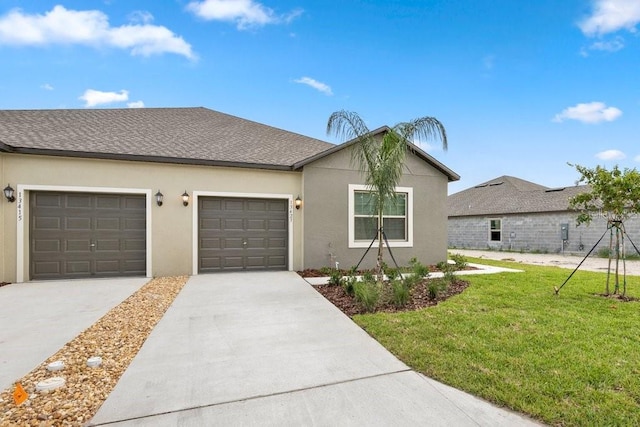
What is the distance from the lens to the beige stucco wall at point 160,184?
737cm

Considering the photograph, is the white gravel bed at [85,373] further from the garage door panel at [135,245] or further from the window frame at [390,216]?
the window frame at [390,216]

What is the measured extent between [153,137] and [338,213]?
20.7 feet

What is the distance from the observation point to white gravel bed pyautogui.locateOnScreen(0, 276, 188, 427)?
2.44m

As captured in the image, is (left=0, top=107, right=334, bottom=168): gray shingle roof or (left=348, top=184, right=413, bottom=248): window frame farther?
(left=348, top=184, right=413, bottom=248): window frame

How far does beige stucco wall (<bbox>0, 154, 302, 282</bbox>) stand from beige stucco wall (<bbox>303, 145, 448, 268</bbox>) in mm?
446

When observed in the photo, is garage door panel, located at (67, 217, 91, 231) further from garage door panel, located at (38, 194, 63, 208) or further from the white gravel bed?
the white gravel bed

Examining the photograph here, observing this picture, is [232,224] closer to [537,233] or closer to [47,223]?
[47,223]

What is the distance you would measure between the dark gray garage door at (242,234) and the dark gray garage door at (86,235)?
1.64 metres

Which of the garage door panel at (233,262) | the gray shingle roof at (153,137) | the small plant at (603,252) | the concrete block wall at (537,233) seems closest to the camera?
the gray shingle roof at (153,137)

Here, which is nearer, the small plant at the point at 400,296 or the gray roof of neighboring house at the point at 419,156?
A: the small plant at the point at 400,296

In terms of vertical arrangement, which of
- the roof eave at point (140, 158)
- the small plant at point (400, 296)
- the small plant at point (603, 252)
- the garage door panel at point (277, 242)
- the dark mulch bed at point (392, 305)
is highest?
the roof eave at point (140, 158)

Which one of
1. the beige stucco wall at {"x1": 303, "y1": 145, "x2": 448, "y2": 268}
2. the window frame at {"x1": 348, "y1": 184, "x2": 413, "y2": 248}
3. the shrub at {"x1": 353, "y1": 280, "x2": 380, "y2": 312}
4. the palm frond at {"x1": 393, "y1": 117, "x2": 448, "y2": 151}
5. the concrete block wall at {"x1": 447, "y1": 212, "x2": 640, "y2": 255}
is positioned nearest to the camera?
the shrub at {"x1": 353, "y1": 280, "x2": 380, "y2": 312}

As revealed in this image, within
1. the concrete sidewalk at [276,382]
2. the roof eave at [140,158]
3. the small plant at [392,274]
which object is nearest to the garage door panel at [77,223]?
the roof eave at [140,158]

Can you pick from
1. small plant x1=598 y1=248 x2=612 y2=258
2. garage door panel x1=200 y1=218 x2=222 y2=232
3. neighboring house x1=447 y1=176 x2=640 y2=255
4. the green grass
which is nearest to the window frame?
the green grass
